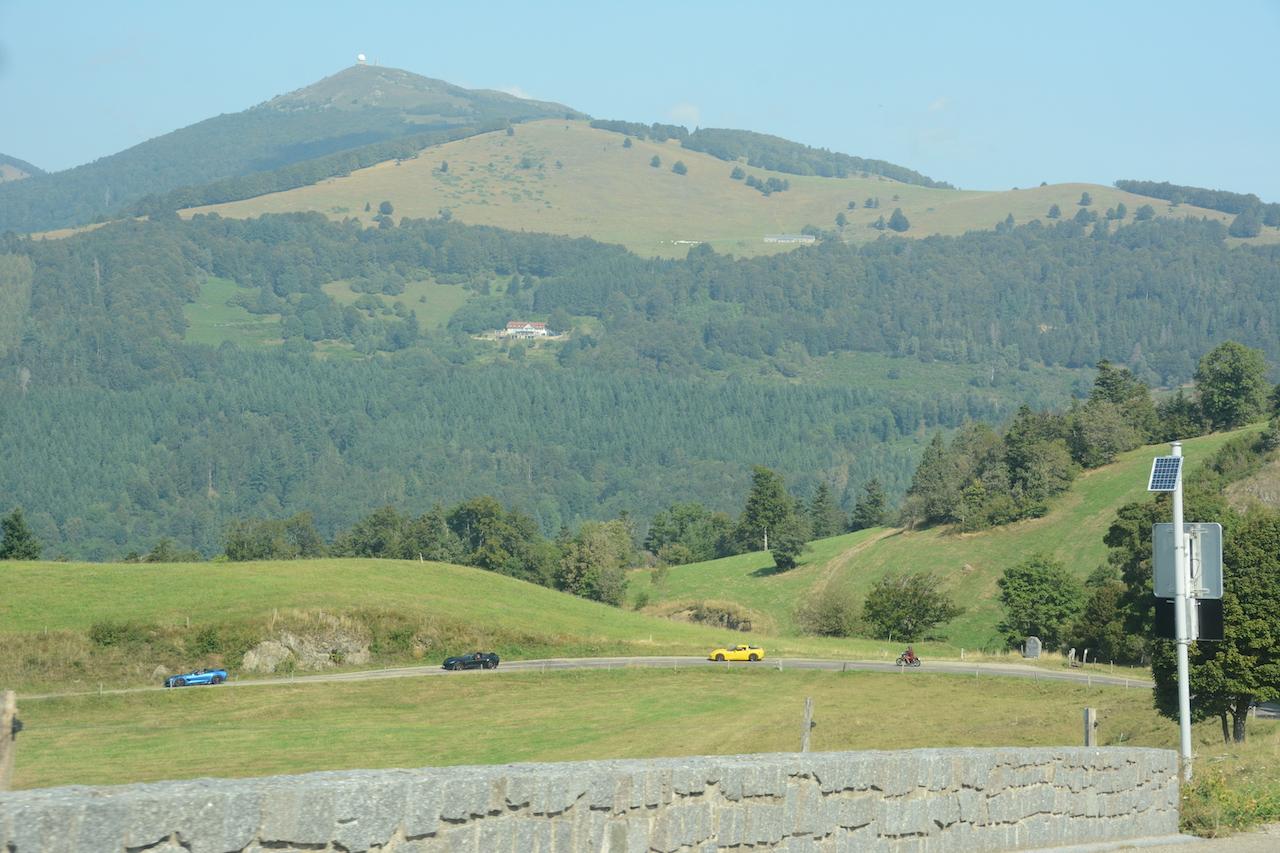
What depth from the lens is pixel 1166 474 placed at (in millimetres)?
22828

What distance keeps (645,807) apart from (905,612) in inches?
4043

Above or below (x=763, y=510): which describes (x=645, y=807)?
above

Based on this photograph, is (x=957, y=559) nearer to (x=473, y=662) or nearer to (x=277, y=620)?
(x=473, y=662)

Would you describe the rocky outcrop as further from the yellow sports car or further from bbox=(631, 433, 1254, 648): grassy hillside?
bbox=(631, 433, 1254, 648): grassy hillside

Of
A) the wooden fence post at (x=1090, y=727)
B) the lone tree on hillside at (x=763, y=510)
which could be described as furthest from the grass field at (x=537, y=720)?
the lone tree on hillside at (x=763, y=510)

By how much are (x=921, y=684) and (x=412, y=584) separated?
37013 millimetres

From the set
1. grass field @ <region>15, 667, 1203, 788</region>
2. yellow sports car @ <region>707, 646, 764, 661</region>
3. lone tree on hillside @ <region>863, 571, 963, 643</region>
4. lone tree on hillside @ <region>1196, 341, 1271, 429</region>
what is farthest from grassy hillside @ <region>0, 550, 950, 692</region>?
lone tree on hillside @ <region>1196, 341, 1271, 429</region>

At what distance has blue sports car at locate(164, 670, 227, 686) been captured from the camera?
64062mm

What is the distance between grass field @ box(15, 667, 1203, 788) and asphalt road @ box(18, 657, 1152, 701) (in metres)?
1.62

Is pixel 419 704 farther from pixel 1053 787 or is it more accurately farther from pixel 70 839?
pixel 70 839

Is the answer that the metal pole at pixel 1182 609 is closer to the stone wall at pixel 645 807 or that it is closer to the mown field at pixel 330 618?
the stone wall at pixel 645 807

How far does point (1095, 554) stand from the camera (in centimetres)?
12875

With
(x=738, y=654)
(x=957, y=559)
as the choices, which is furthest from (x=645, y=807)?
(x=957, y=559)

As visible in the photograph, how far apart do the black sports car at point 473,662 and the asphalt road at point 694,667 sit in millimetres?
582
